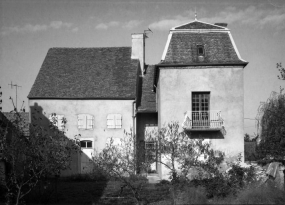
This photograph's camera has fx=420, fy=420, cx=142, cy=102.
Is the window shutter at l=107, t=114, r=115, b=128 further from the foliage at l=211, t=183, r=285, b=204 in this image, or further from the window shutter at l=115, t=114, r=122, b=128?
the foliage at l=211, t=183, r=285, b=204

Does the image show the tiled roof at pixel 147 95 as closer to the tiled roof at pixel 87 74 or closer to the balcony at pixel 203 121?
the tiled roof at pixel 87 74

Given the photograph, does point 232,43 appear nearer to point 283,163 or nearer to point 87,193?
point 283,163

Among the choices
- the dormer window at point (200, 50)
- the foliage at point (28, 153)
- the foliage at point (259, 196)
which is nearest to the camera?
the foliage at point (259, 196)

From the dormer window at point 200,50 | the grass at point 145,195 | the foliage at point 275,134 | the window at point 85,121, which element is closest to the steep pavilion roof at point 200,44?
the dormer window at point 200,50

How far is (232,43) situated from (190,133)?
5.96m

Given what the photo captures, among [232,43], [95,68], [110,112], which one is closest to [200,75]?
[232,43]

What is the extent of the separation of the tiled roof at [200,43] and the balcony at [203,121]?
2.86 m

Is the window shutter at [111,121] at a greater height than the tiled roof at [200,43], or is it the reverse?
the tiled roof at [200,43]

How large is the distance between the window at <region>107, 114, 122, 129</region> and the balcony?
6921mm

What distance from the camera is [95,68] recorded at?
101 ft

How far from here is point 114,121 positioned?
2856 cm

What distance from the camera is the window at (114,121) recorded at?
28.5 meters

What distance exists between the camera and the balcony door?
22.8 m

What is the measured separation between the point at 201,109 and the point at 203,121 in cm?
83
